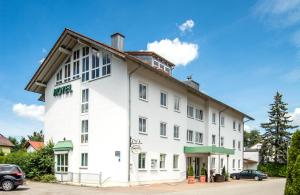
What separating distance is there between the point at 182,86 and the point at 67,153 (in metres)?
11.3

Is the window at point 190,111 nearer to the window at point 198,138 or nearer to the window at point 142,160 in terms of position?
the window at point 198,138

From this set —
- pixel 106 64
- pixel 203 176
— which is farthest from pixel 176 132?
pixel 106 64

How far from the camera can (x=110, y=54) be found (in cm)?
2783

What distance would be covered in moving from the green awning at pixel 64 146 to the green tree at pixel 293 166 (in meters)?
20.7

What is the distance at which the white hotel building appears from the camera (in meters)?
27.1

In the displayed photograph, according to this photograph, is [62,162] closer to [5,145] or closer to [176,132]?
[176,132]

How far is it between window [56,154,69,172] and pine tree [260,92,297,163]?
35249mm

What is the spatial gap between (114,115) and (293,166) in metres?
16.7

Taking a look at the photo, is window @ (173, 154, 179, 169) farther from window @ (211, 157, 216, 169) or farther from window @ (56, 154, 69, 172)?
window @ (56, 154, 69, 172)

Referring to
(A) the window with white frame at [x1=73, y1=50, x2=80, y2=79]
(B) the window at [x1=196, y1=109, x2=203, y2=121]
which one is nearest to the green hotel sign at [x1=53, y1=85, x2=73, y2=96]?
(A) the window with white frame at [x1=73, y1=50, x2=80, y2=79]

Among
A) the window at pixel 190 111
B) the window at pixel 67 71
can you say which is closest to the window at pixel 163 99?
the window at pixel 190 111

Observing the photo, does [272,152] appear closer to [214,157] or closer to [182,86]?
[214,157]

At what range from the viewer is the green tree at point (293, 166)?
1211cm

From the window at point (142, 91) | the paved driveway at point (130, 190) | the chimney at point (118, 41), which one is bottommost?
the paved driveway at point (130, 190)
